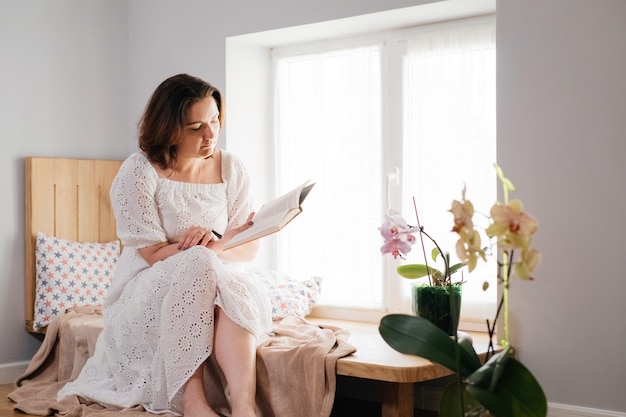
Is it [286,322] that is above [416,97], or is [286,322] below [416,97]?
below

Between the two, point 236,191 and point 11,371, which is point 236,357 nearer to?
point 236,191

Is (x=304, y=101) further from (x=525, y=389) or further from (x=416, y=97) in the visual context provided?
(x=525, y=389)

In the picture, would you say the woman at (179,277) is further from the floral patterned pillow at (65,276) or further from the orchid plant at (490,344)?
the orchid plant at (490,344)

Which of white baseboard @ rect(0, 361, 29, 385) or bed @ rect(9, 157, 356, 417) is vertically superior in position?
bed @ rect(9, 157, 356, 417)

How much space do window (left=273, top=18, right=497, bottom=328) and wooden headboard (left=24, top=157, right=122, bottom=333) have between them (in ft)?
2.68

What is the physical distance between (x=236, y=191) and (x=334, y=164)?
74 centimetres

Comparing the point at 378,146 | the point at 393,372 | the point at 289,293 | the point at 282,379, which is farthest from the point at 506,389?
the point at 378,146

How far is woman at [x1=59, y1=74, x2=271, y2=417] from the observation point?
2488 millimetres

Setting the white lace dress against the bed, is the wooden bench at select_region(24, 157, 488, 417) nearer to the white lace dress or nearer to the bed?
the bed

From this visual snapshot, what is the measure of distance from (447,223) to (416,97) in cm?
53

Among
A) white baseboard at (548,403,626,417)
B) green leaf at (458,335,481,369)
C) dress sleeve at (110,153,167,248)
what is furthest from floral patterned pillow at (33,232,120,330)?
green leaf at (458,335,481,369)

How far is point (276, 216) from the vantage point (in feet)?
7.91

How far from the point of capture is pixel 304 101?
12.1 feet

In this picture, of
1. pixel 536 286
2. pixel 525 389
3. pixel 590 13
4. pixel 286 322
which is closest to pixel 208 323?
pixel 286 322
